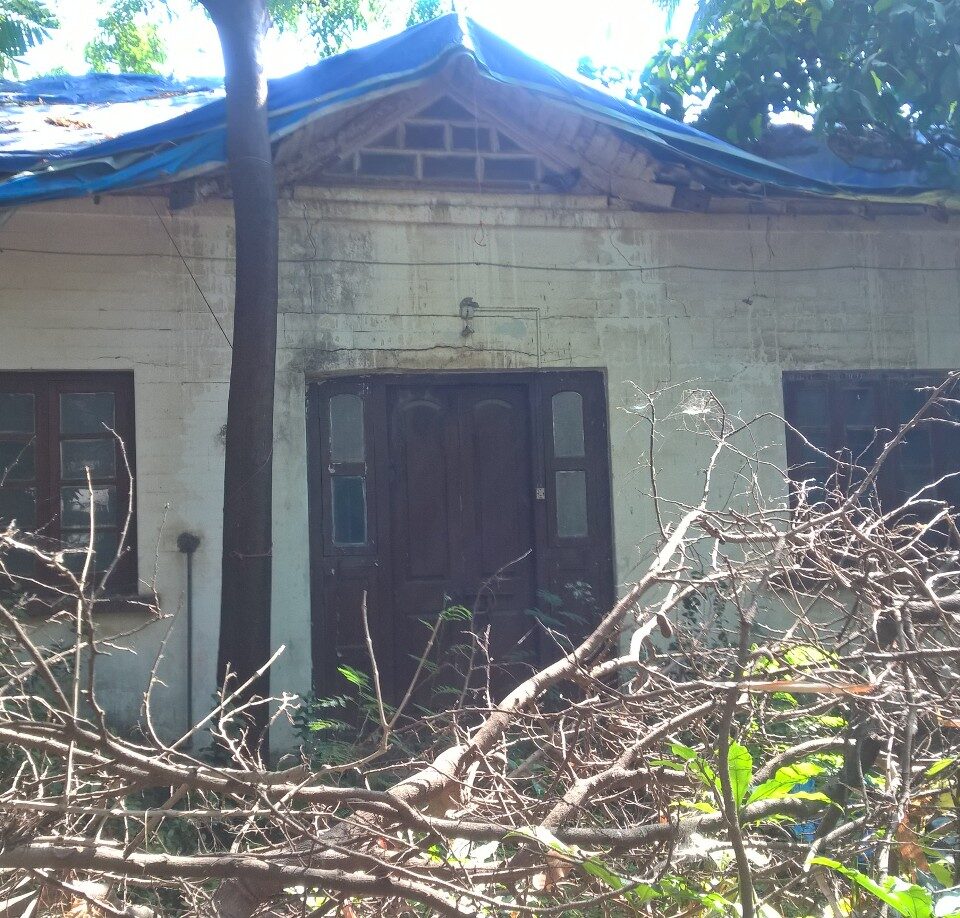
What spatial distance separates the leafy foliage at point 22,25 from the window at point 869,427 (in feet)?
23.1

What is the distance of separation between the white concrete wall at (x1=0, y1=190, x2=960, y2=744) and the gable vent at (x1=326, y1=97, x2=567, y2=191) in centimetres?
12

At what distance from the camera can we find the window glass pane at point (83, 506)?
5.84m

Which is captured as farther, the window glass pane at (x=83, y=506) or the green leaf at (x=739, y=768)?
the window glass pane at (x=83, y=506)

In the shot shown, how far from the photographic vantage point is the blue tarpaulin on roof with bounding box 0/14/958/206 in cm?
514

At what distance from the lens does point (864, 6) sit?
22.0 ft

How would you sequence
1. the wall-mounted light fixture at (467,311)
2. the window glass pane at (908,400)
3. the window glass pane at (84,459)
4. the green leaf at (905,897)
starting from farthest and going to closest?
the window glass pane at (908,400), the wall-mounted light fixture at (467,311), the window glass pane at (84,459), the green leaf at (905,897)

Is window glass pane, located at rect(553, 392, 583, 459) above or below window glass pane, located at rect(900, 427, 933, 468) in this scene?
above

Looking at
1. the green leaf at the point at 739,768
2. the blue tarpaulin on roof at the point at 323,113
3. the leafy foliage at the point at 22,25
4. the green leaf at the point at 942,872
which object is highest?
the leafy foliage at the point at 22,25

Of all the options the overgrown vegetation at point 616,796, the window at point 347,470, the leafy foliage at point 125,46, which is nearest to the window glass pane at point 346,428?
the window at point 347,470

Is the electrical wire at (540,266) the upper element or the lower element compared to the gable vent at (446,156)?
lower

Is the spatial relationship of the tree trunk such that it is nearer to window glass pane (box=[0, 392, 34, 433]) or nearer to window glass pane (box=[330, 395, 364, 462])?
window glass pane (box=[330, 395, 364, 462])

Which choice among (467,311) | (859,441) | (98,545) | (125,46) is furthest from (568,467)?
(125,46)

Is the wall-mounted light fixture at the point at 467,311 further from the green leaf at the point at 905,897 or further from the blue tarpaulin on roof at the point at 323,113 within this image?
the green leaf at the point at 905,897

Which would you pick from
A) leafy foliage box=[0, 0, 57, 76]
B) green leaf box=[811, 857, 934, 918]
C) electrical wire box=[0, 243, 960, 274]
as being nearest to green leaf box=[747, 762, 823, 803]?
green leaf box=[811, 857, 934, 918]
